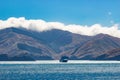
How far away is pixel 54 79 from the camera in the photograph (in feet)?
527

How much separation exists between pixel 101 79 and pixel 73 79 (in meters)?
Answer: 12.8

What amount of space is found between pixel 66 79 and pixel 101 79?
52.6 feet

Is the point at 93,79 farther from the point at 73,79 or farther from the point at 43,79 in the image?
the point at 43,79

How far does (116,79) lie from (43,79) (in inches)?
1344

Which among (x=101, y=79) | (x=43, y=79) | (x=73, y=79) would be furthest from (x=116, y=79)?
(x=43, y=79)

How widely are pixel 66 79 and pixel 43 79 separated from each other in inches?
442

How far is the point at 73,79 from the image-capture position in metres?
158

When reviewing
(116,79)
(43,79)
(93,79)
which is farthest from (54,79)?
(116,79)

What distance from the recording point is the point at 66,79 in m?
158

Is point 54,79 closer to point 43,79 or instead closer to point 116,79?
point 43,79

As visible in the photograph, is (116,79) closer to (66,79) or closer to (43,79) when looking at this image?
(66,79)

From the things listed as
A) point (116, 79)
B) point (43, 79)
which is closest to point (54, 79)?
point (43, 79)

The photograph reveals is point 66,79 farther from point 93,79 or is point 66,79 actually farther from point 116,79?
point 116,79

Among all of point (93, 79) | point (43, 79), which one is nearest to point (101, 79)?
point (93, 79)
